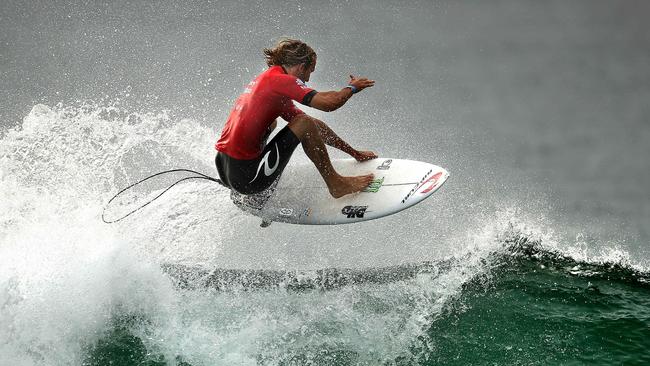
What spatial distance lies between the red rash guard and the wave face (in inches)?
36.3

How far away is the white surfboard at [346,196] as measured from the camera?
4.34 m

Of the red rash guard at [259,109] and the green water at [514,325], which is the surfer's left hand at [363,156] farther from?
the green water at [514,325]

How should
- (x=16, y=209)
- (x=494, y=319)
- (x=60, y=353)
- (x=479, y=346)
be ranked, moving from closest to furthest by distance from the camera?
1. (x=60, y=353)
2. (x=479, y=346)
3. (x=494, y=319)
4. (x=16, y=209)

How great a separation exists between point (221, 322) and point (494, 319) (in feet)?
5.79

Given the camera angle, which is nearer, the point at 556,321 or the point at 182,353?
the point at 182,353

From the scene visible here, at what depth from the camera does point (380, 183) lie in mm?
4457

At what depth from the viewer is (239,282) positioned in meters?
4.70

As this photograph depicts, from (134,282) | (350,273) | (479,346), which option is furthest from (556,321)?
(134,282)

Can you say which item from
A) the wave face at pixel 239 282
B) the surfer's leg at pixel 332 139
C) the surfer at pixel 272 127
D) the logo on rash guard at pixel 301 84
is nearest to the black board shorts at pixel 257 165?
the surfer at pixel 272 127

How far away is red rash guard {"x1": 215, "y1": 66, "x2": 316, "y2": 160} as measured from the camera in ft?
12.9

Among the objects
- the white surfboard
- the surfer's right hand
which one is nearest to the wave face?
the white surfboard

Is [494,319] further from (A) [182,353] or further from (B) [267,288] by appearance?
(A) [182,353]

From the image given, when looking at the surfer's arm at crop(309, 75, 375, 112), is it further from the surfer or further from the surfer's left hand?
the surfer's left hand

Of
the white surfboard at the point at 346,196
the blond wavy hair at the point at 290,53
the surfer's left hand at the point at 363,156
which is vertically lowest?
the white surfboard at the point at 346,196
